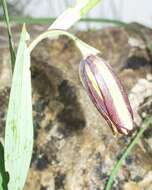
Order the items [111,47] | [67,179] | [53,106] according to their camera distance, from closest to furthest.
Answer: [67,179] → [53,106] → [111,47]

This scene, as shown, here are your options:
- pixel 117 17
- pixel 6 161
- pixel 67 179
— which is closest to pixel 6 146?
pixel 6 161

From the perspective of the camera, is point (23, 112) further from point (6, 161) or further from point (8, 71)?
point (8, 71)

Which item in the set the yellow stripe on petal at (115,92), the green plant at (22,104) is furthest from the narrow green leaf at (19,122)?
the yellow stripe on petal at (115,92)

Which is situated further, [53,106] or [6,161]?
[53,106]

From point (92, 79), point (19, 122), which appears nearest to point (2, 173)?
point (19, 122)

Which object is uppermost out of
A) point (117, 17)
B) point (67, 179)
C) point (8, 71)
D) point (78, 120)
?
point (117, 17)

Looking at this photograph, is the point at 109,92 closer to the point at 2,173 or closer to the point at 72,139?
the point at 2,173

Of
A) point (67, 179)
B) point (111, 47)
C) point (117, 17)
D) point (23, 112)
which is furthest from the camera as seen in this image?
point (117, 17)
